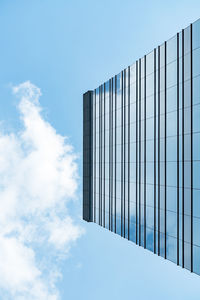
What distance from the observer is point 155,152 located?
2681 cm

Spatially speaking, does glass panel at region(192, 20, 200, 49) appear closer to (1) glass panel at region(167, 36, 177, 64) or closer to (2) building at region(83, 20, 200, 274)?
(2) building at region(83, 20, 200, 274)

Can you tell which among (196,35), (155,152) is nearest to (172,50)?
(196,35)

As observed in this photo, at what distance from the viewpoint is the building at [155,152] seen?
838 inches

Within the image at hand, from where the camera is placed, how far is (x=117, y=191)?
35531 mm

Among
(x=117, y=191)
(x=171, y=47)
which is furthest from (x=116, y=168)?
(x=171, y=47)

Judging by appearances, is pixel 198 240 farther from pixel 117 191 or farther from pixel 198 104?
pixel 117 191

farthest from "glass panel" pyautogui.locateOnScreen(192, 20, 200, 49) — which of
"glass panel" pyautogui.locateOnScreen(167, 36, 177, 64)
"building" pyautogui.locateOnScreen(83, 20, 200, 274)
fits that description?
"glass panel" pyautogui.locateOnScreen(167, 36, 177, 64)

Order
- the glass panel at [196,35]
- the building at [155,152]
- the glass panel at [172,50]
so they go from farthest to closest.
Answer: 1. the glass panel at [172,50]
2. the building at [155,152]
3. the glass panel at [196,35]

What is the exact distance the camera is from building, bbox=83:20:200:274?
69.8 ft

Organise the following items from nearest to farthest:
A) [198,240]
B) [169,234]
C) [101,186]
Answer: [198,240] → [169,234] → [101,186]

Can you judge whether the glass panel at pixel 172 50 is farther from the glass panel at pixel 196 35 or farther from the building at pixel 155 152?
the glass panel at pixel 196 35

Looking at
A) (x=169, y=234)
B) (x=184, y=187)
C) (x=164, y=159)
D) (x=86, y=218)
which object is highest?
(x=164, y=159)

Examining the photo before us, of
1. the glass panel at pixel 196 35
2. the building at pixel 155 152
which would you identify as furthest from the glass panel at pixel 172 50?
the glass panel at pixel 196 35

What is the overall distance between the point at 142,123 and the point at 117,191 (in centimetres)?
1049
